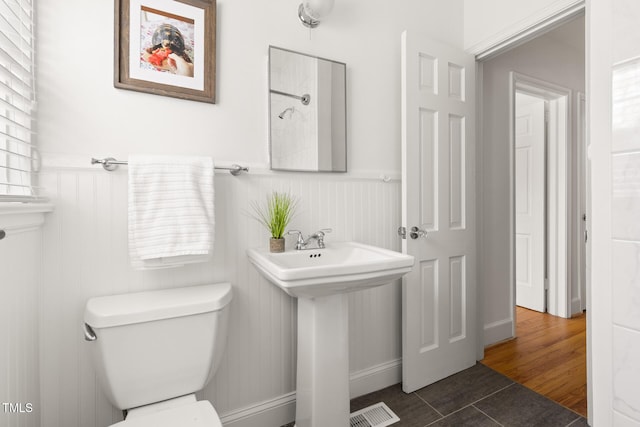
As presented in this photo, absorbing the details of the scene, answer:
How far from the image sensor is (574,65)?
9.05 feet

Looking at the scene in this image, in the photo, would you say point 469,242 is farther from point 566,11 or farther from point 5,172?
point 5,172

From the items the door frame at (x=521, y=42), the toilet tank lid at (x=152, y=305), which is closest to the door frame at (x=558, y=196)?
the door frame at (x=521, y=42)

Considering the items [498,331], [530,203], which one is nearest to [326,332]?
[498,331]

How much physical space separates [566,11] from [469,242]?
1.28 metres

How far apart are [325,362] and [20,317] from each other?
3.44 feet

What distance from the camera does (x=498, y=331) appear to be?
7.81 ft

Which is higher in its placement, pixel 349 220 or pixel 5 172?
pixel 5 172

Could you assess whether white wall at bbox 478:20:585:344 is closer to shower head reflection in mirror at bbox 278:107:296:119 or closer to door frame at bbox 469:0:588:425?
door frame at bbox 469:0:588:425

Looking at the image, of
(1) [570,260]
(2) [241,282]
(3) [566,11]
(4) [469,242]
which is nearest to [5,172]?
(2) [241,282]

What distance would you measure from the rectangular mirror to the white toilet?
727mm

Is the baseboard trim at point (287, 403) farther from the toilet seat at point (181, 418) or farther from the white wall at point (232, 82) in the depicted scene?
the white wall at point (232, 82)

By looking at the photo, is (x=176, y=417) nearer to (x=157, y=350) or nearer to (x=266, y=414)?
(x=157, y=350)

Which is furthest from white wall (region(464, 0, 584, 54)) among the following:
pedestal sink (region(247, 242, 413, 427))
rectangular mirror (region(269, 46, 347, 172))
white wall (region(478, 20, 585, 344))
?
pedestal sink (region(247, 242, 413, 427))

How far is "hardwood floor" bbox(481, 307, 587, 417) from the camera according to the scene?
1.77 meters
